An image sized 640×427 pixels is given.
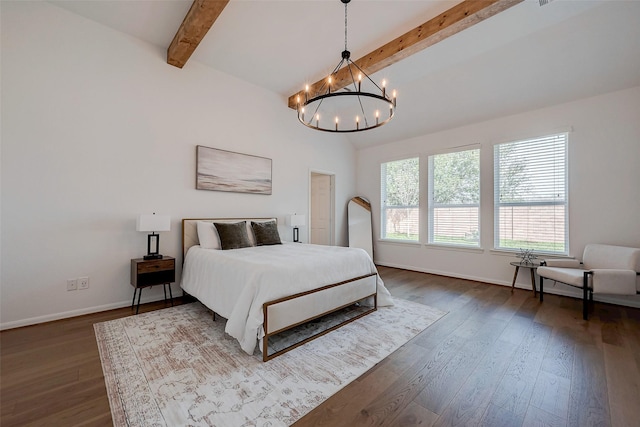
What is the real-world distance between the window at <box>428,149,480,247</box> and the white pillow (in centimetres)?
402

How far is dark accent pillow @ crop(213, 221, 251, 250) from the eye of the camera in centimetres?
353

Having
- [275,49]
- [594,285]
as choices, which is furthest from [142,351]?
[594,285]

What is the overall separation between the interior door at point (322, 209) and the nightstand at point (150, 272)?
3.52 meters

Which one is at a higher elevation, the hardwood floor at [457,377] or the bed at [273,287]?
the bed at [273,287]

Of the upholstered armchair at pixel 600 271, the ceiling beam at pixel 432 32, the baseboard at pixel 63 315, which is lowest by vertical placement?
the baseboard at pixel 63 315

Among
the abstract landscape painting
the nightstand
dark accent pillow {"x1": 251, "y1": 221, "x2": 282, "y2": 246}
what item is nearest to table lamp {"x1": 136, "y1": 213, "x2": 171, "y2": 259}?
the nightstand

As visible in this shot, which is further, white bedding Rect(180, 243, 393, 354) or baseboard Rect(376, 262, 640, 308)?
baseboard Rect(376, 262, 640, 308)

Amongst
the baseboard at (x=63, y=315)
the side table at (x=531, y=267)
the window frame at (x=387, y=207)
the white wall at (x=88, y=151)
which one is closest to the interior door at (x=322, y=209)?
the window frame at (x=387, y=207)

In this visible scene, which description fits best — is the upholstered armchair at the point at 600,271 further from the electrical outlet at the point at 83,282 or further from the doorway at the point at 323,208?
the electrical outlet at the point at 83,282

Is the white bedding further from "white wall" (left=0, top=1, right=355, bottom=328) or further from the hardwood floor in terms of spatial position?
"white wall" (left=0, top=1, right=355, bottom=328)

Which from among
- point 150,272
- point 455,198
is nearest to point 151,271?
point 150,272

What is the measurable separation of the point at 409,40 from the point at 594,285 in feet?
11.6

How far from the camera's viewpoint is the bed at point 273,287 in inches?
Result: 85.5

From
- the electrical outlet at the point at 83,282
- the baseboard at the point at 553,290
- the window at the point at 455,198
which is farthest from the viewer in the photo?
the window at the point at 455,198
